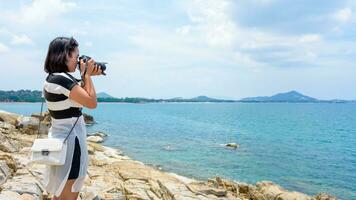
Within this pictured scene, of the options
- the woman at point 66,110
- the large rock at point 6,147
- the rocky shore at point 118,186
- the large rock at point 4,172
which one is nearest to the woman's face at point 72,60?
the woman at point 66,110

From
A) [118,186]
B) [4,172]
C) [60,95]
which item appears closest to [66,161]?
[60,95]

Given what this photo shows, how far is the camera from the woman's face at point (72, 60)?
4.52m

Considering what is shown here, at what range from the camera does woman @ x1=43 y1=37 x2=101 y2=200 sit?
4.37 metres

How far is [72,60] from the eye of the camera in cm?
453

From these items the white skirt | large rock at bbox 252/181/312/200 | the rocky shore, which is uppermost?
the white skirt

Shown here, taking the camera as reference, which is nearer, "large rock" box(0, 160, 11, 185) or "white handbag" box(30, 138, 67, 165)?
"white handbag" box(30, 138, 67, 165)

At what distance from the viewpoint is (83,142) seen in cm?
461

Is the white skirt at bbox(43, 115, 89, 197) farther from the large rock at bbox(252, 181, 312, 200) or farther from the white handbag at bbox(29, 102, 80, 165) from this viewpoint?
the large rock at bbox(252, 181, 312, 200)

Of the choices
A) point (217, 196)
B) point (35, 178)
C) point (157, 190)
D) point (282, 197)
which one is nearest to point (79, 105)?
point (35, 178)

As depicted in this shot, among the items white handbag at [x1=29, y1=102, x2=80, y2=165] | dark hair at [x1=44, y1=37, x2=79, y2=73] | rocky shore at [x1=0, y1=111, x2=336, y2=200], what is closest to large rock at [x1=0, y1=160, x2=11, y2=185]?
rocky shore at [x1=0, y1=111, x2=336, y2=200]

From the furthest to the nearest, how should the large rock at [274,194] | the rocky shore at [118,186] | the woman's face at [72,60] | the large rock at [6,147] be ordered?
the large rock at [274,194], the large rock at [6,147], the rocky shore at [118,186], the woman's face at [72,60]

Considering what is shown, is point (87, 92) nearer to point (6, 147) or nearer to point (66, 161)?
point (66, 161)

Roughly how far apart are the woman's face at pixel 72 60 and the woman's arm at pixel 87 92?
8cm

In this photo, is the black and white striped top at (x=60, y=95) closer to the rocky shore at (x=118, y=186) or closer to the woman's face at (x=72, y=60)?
the woman's face at (x=72, y=60)
